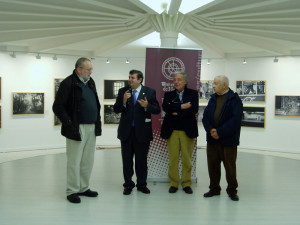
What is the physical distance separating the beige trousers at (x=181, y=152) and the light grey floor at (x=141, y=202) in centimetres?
24

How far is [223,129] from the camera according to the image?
5051 mm

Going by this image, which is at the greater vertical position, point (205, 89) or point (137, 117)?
point (205, 89)

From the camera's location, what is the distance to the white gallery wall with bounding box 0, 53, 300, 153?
10406 millimetres

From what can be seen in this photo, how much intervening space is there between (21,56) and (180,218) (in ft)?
27.3

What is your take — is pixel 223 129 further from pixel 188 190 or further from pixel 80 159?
pixel 80 159

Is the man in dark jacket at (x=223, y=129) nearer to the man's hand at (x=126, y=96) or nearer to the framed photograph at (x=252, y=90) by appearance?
the man's hand at (x=126, y=96)

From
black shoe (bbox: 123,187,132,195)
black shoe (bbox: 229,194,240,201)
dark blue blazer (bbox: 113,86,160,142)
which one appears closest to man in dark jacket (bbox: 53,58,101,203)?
dark blue blazer (bbox: 113,86,160,142)

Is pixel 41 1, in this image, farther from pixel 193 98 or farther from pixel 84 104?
pixel 193 98

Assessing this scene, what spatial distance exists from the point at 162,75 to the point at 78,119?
6.76ft

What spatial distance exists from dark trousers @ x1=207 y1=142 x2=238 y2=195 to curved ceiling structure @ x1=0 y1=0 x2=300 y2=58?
2.54 metres

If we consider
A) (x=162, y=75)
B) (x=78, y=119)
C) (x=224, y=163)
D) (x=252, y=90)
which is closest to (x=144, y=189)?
(x=224, y=163)

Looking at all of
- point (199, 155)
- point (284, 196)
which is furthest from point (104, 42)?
point (284, 196)

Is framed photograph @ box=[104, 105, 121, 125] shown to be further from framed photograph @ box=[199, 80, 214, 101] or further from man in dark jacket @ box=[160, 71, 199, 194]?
man in dark jacket @ box=[160, 71, 199, 194]

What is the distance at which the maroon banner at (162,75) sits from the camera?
6242mm
